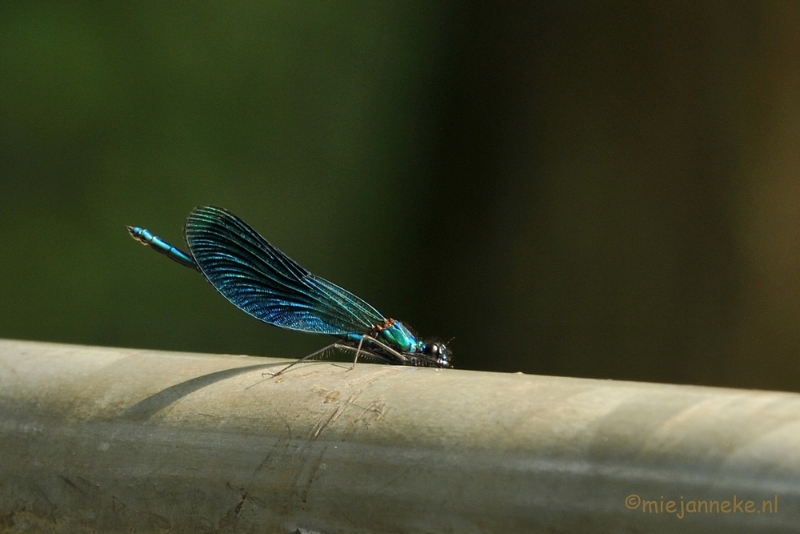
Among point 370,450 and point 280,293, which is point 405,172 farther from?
point 370,450

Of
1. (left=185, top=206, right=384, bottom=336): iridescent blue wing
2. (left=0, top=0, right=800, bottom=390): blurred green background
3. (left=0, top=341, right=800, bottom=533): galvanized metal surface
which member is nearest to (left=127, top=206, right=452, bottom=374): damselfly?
(left=185, top=206, right=384, bottom=336): iridescent blue wing

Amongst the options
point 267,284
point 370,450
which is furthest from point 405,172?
point 370,450

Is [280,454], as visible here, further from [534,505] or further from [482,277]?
[482,277]

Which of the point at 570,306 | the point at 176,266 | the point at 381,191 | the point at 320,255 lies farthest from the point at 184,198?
the point at 570,306

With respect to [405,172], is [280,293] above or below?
below

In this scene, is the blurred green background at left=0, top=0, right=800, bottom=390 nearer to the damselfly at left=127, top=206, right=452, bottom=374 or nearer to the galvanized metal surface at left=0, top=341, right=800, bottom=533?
the damselfly at left=127, top=206, right=452, bottom=374

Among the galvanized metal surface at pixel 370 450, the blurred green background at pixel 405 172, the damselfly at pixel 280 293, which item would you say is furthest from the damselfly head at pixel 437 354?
the blurred green background at pixel 405 172

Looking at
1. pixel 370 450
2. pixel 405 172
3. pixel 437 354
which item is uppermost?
pixel 405 172
